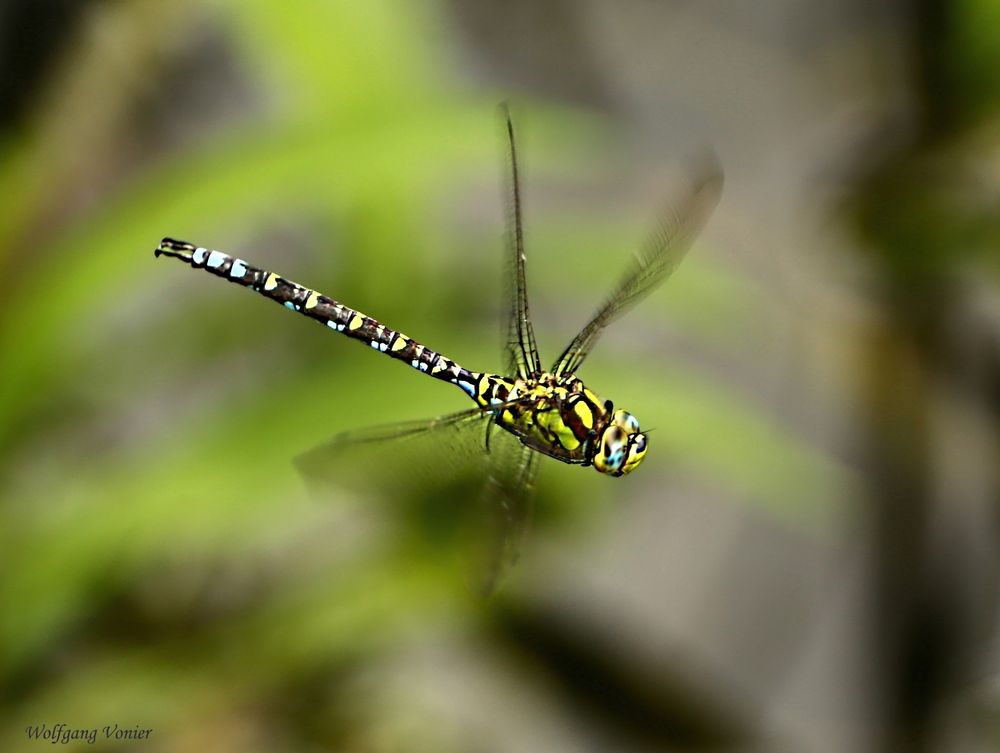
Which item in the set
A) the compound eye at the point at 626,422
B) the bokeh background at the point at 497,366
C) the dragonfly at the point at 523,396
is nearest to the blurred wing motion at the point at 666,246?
the dragonfly at the point at 523,396

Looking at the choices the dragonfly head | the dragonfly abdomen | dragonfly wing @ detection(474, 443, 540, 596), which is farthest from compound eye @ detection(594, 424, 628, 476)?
the dragonfly abdomen

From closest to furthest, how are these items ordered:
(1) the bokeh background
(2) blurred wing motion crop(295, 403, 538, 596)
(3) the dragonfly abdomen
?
1. (3) the dragonfly abdomen
2. (2) blurred wing motion crop(295, 403, 538, 596)
3. (1) the bokeh background

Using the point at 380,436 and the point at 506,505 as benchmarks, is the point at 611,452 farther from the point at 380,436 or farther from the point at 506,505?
the point at 380,436

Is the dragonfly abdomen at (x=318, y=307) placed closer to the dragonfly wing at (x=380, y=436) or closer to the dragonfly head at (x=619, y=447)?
the dragonfly wing at (x=380, y=436)

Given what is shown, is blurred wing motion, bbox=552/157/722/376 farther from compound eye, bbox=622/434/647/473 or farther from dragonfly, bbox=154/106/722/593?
compound eye, bbox=622/434/647/473

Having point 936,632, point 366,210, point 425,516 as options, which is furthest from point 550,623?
point 366,210

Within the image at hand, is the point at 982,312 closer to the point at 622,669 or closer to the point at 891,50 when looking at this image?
the point at 891,50
